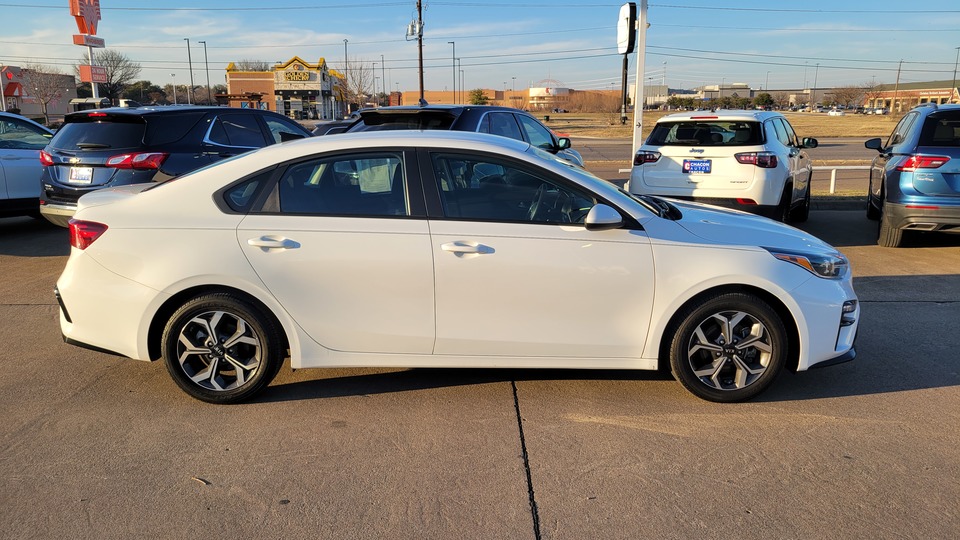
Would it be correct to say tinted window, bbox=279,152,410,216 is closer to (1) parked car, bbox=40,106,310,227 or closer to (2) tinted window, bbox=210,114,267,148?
(1) parked car, bbox=40,106,310,227

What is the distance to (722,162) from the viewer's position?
8469mm

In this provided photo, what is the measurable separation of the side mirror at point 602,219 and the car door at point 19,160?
8675 millimetres

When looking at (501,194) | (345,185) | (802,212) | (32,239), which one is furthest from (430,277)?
(802,212)

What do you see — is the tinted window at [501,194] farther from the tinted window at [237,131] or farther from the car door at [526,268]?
the tinted window at [237,131]

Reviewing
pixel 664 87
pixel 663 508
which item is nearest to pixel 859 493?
pixel 663 508

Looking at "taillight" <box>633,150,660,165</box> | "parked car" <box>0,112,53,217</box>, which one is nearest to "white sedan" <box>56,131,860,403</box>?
"taillight" <box>633,150,660,165</box>

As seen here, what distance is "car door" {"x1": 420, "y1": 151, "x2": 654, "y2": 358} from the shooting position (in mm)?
4016

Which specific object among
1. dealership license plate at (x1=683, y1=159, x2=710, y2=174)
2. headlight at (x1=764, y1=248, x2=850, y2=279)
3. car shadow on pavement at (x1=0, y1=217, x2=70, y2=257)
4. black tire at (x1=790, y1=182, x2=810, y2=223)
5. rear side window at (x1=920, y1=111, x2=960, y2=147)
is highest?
rear side window at (x1=920, y1=111, x2=960, y2=147)

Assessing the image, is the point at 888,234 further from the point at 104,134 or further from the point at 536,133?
the point at 104,134

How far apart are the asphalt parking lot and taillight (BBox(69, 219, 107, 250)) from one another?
0.96 metres

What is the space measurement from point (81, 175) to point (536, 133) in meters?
5.48

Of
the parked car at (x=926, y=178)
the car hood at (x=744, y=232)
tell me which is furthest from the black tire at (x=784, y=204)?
the car hood at (x=744, y=232)

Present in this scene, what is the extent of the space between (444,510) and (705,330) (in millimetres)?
1924

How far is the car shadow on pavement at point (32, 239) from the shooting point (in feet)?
28.9
